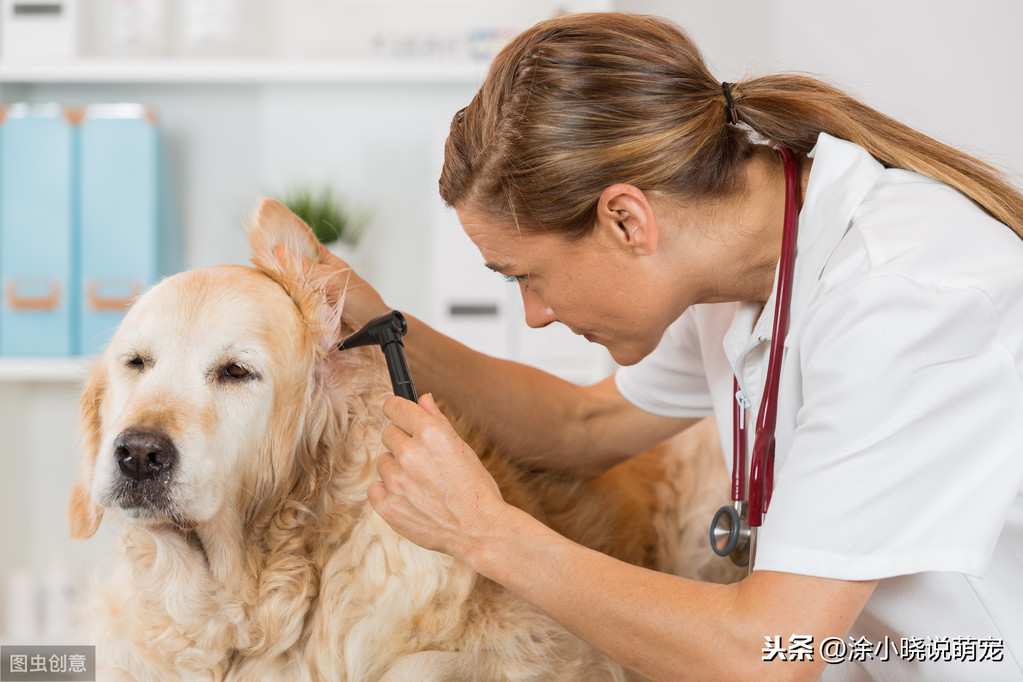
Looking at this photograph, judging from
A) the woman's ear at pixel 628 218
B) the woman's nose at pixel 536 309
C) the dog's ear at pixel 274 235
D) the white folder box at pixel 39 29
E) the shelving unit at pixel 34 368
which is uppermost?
the white folder box at pixel 39 29

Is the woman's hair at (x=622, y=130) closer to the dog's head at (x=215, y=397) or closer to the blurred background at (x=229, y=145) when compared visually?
the dog's head at (x=215, y=397)

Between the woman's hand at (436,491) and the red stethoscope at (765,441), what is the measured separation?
11.3 inches

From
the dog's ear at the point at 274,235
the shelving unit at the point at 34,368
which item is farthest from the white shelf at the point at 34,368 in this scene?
the dog's ear at the point at 274,235

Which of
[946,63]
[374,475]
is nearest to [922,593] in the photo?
[374,475]

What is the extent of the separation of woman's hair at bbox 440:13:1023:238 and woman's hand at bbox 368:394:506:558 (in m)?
0.24

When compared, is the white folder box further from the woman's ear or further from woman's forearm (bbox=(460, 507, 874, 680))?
woman's forearm (bbox=(460, 507, 874, 680))

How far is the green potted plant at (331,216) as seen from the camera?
210cm

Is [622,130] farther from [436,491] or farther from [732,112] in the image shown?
[436,491]

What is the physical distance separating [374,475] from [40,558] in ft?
5.85

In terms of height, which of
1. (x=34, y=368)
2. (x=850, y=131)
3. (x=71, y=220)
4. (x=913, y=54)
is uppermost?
(x=913, y=54)

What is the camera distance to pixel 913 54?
1.64 metres

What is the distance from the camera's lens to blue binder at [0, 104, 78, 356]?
6.50 ft

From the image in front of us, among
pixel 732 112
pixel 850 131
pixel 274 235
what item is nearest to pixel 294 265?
pixel 274 235

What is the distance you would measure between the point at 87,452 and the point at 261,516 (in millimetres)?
225
